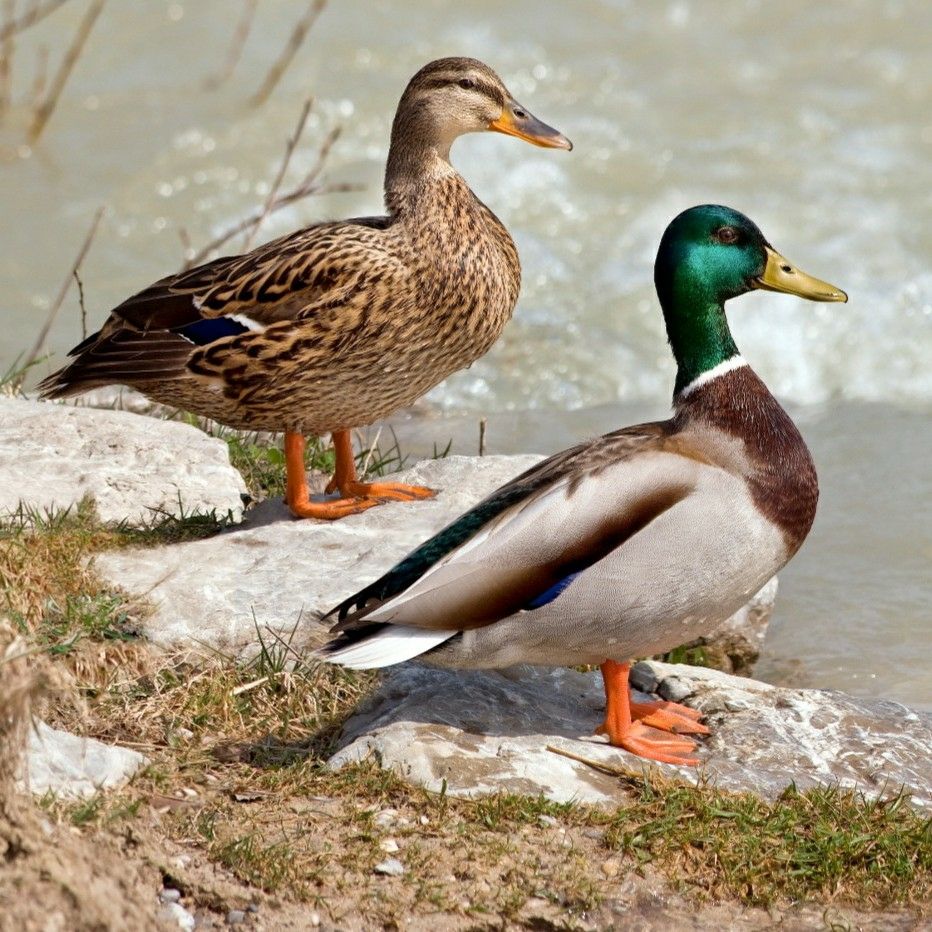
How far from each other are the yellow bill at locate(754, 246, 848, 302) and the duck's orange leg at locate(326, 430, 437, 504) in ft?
4.96

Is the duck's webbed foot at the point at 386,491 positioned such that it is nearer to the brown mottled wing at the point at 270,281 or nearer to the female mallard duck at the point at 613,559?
the brown mottled wing at the point at 270,281

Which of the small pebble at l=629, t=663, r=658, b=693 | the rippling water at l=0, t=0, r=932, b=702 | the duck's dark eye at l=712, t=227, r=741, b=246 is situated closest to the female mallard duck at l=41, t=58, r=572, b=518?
the small pebble at l=629, t=663, r=658, b=693

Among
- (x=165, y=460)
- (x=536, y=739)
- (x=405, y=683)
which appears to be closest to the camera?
(x=536, y=739)

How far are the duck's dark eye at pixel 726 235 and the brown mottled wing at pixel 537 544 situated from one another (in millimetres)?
690

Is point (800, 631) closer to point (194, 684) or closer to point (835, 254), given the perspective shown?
point (194, 684)

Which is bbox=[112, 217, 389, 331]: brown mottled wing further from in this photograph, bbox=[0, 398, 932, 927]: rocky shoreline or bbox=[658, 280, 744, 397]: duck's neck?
bbox=[658, 280, 744, 397]: duck's neck

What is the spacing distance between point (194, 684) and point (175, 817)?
71 centimetres

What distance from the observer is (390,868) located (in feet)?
11.9

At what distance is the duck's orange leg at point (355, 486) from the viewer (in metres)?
5.60

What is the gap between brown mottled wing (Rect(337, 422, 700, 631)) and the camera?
399cm

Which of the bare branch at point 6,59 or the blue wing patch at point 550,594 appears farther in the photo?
the bare branch at point 6,59

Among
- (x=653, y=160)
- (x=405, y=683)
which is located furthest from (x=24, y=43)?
(x=405, y=683)

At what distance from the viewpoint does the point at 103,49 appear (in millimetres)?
12570

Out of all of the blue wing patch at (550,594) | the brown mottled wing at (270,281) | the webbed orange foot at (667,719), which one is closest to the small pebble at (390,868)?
the blue wing patch at (550,594)
